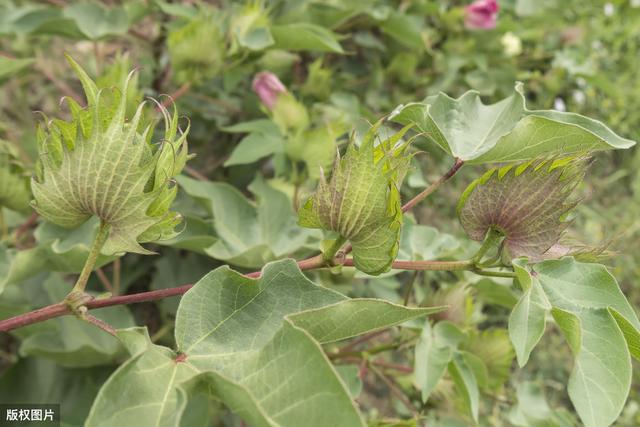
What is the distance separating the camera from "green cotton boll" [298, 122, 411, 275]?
50 cm

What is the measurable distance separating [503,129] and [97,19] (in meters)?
0.82

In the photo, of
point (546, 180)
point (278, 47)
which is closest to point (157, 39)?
point (278, 47)

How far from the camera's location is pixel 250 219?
3.02ft

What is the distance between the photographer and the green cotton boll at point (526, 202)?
0.53 metres

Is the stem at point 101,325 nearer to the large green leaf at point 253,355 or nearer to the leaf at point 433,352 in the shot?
the large green leaf at point 253,355

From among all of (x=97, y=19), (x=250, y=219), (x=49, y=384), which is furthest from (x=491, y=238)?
(x=97, y=19)

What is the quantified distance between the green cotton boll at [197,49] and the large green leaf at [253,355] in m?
0.58

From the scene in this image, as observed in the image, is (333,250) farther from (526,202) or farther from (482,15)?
(482,15)

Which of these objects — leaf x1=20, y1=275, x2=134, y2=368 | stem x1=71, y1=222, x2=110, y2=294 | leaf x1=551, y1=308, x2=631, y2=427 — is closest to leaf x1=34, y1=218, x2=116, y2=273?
leaf x1=20, y1=275, x2=134, y2=368

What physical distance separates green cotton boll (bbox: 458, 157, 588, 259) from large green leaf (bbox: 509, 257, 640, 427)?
27 mm

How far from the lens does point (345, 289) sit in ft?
3.14

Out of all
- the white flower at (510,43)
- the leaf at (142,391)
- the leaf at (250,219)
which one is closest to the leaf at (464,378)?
the leaf at (250,219)

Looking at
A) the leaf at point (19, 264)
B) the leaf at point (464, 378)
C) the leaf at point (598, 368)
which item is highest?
the leaf at point (598, 368)

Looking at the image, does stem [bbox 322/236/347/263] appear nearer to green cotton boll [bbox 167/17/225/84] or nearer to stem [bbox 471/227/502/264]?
stem [bbox 471/227/502/264]
